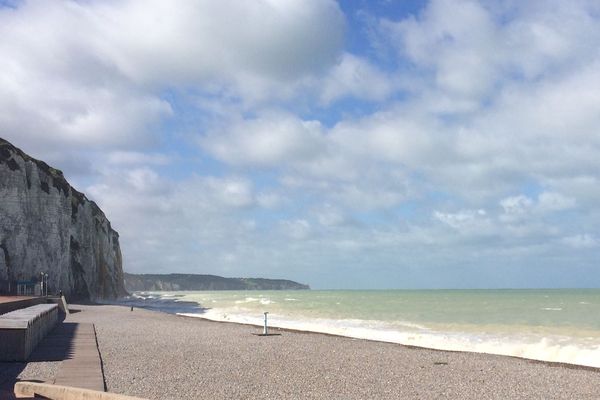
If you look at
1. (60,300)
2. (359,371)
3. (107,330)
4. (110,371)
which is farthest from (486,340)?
(60,300)

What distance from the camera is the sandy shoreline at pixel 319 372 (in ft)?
38.0

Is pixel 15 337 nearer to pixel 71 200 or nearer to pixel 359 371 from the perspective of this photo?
pixel 359 371

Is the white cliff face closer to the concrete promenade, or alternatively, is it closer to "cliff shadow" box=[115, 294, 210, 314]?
"cliff shadow" box=[115, 294, 210, 314]

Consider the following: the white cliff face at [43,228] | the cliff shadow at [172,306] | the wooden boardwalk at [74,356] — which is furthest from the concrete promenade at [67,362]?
the white cliff face at [43,228]

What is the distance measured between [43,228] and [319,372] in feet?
170

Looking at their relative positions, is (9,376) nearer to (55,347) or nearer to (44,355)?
(44,355)

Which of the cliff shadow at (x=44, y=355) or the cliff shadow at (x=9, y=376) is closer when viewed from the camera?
the cliff shadow at (x=9, y=376)

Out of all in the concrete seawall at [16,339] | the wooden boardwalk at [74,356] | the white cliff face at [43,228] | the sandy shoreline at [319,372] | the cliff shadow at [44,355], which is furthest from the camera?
the white cliff face at [43,228]

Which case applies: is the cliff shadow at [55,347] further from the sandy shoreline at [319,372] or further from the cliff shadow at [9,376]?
the sandy shoreline at [319,372]

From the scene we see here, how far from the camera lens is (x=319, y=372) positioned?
46.7 ft

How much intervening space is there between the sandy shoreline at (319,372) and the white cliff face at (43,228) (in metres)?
37.5

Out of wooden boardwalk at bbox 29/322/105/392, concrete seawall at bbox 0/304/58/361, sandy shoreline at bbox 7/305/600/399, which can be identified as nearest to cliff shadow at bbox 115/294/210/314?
wooden boardwalk at bbox 29/322/105/392

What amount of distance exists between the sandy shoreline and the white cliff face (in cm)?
3751

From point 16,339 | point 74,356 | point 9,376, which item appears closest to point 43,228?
point 74,356
